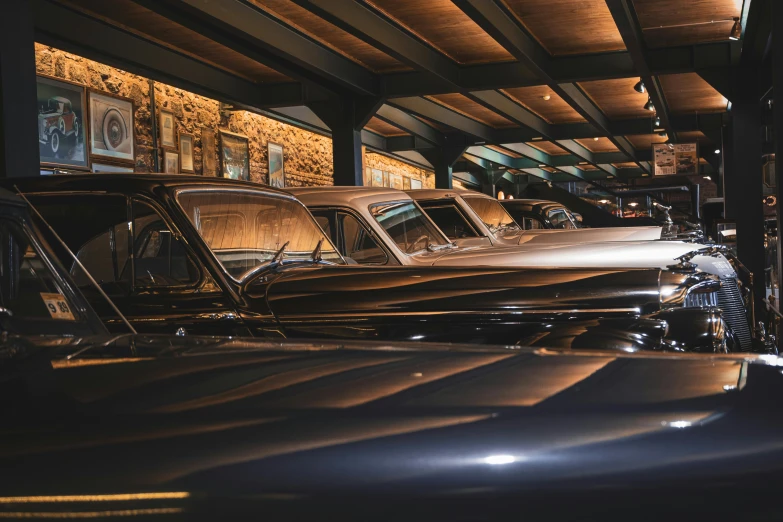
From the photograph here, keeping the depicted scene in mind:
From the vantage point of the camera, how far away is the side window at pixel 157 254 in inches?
146

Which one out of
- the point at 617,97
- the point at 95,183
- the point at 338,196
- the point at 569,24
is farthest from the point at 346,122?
the point at 95,183

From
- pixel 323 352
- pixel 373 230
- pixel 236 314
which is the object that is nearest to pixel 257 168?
pixel 373 230

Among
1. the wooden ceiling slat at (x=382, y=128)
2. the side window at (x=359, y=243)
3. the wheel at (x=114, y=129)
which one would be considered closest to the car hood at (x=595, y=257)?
the side window at (x=359, y=243)

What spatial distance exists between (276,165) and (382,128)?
14.7ft

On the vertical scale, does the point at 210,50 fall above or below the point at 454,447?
above

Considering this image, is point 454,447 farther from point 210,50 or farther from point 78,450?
point 210,50

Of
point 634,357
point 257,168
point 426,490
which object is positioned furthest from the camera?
point 257,168

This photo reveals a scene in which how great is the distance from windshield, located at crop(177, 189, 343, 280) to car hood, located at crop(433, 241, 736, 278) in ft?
5.56

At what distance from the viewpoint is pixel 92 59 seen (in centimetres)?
1032

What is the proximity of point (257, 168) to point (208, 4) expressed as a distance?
6.54 metres

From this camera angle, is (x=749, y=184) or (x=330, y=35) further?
(x=749, y=184)

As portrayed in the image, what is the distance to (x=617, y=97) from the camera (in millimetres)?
16859

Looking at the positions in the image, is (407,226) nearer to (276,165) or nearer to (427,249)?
(427,249)

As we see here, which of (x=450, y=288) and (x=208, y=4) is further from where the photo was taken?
(x=208, y=4)
